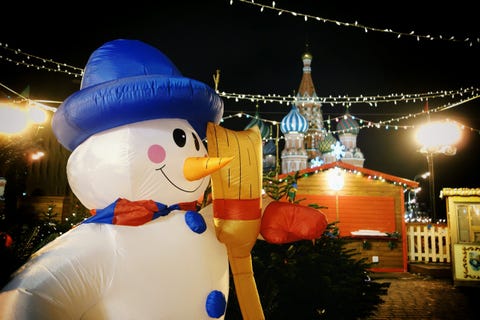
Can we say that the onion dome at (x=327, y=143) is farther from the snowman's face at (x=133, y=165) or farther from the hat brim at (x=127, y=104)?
the snowman's face at (x=133, y=165)

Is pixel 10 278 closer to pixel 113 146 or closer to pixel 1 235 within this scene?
pixel 1 235

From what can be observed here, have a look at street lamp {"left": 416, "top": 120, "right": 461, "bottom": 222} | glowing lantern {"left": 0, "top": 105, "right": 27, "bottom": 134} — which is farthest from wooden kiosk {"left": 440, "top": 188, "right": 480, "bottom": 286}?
glowing lantern {"left": 0, "top": 105, "right": 27, "bottom": 134}

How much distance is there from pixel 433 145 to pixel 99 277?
1545 centimetres

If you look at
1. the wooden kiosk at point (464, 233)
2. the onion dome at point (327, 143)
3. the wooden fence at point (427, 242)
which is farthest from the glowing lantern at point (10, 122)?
the onion dome at point (327, 143)

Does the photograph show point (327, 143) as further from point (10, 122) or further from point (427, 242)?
point (10, 122)

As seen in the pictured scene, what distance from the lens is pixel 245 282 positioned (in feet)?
7.91

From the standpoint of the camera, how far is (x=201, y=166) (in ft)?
7.13

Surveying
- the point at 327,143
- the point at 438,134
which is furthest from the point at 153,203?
the point at 327,143

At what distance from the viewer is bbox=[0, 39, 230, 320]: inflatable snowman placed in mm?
1889

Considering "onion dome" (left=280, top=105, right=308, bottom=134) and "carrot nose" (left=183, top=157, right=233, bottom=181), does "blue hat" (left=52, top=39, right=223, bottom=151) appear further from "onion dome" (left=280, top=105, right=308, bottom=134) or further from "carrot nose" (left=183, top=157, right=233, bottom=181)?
"onion dome" (left=280, top=105, right=308, bottom=134)

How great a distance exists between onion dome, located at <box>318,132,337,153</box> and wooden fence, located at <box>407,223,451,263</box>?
116ft

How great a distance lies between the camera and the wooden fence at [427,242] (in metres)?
11.7

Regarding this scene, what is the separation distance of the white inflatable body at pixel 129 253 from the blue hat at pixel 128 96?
96mm

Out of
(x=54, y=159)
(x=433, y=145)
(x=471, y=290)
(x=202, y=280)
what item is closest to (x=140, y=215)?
(x=202, y=280)
